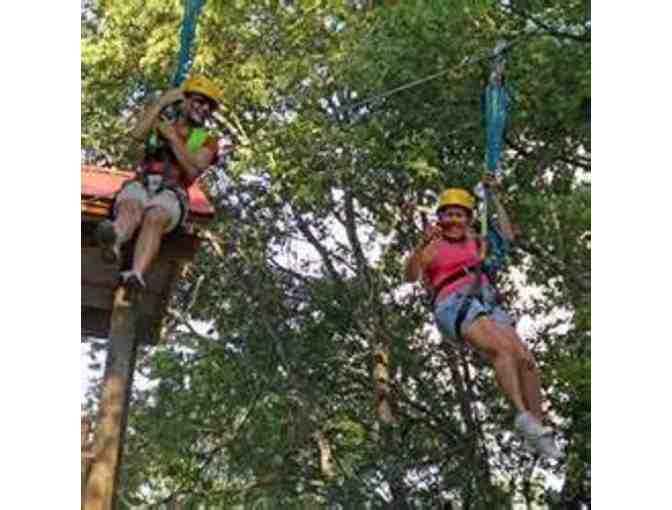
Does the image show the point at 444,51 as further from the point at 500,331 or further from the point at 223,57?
the point at 500,331

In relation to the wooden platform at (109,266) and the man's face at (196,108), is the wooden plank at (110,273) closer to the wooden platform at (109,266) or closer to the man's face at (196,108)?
the wooden platform at (109,266)

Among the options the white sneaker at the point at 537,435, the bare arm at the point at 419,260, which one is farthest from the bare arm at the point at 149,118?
the white sneaker at the point at 537,435

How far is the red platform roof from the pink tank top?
776 mm

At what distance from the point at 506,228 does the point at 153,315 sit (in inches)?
60.2

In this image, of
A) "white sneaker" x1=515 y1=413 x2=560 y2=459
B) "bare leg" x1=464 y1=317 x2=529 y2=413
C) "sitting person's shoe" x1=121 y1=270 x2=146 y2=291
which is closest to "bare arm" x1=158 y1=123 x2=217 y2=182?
"sitting person's shoe" x1=121 y1=270 x2=146 y2=291

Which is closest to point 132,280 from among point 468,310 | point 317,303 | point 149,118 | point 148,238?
point 148,238

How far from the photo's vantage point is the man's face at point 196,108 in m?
4.67

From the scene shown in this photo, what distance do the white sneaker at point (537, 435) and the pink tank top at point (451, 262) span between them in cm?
49

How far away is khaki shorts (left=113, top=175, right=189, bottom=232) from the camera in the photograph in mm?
4454

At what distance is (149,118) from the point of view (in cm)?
451

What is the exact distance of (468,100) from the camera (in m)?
8.24

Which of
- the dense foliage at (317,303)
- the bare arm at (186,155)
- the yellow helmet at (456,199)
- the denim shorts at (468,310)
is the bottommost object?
the denim shorts at (468,310)

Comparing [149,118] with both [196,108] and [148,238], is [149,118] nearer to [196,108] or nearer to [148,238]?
[196,108]
